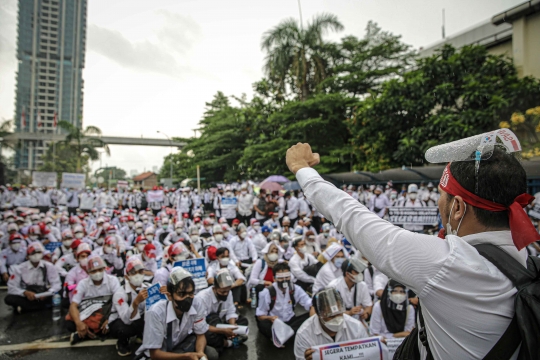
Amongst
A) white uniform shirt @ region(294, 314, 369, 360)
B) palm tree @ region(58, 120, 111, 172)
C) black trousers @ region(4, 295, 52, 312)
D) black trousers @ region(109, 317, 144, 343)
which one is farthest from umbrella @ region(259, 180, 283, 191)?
palm tree @ region(58, 120, 111, 172)

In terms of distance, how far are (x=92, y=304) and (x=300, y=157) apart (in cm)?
551

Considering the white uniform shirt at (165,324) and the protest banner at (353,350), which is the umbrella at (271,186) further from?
the protest banner at (353,350)

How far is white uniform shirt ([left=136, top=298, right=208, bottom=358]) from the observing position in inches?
159

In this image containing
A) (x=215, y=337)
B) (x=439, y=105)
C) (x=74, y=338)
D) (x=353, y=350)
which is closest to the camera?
(x=353, y=350)

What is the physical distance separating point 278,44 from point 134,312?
20.9 meters

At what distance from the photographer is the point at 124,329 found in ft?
16.4

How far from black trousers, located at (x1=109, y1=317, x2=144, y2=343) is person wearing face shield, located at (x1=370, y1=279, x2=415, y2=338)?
3413 mm

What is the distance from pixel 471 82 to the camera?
13.6 metres

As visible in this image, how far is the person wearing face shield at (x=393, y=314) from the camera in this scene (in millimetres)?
4562

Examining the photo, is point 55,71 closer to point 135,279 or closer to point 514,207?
point 135,279

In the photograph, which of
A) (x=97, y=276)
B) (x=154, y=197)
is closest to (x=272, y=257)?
(x=97, y=276)

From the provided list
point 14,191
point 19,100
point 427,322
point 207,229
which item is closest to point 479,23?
point 207,229

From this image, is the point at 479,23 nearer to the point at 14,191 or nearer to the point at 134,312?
the point at 134,312

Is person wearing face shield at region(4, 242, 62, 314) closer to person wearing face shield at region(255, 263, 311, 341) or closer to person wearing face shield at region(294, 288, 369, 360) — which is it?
person wearing face shield at region(255, 263, 311, 341)
